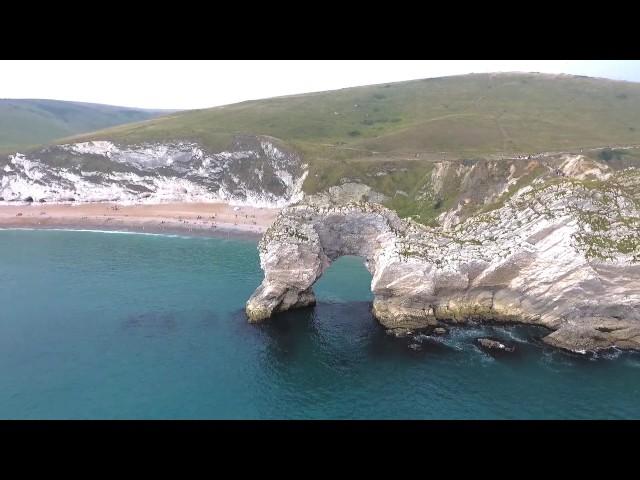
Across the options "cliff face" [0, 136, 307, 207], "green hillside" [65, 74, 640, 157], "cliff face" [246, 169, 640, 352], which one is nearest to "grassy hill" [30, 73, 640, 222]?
"green hillside" [65, 74, 640, 157]

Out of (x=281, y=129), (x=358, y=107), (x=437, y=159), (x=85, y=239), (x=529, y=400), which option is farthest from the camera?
(x=358, y=107)

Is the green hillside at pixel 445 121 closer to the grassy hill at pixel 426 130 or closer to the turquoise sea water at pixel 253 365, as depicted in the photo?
the grassy hill at pixel 426 130

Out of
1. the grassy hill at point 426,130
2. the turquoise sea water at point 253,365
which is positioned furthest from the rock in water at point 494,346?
the grassy hill at point 426,130

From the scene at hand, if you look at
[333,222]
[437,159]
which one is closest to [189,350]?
[333,222]

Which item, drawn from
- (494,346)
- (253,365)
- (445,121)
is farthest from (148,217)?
(494,346)

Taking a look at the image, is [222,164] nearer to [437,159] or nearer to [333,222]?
[437,159]

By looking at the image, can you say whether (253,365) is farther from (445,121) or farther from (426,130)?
(445,121)

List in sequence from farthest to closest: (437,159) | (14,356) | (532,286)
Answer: (437,159) < (532,286) < (14,356)
